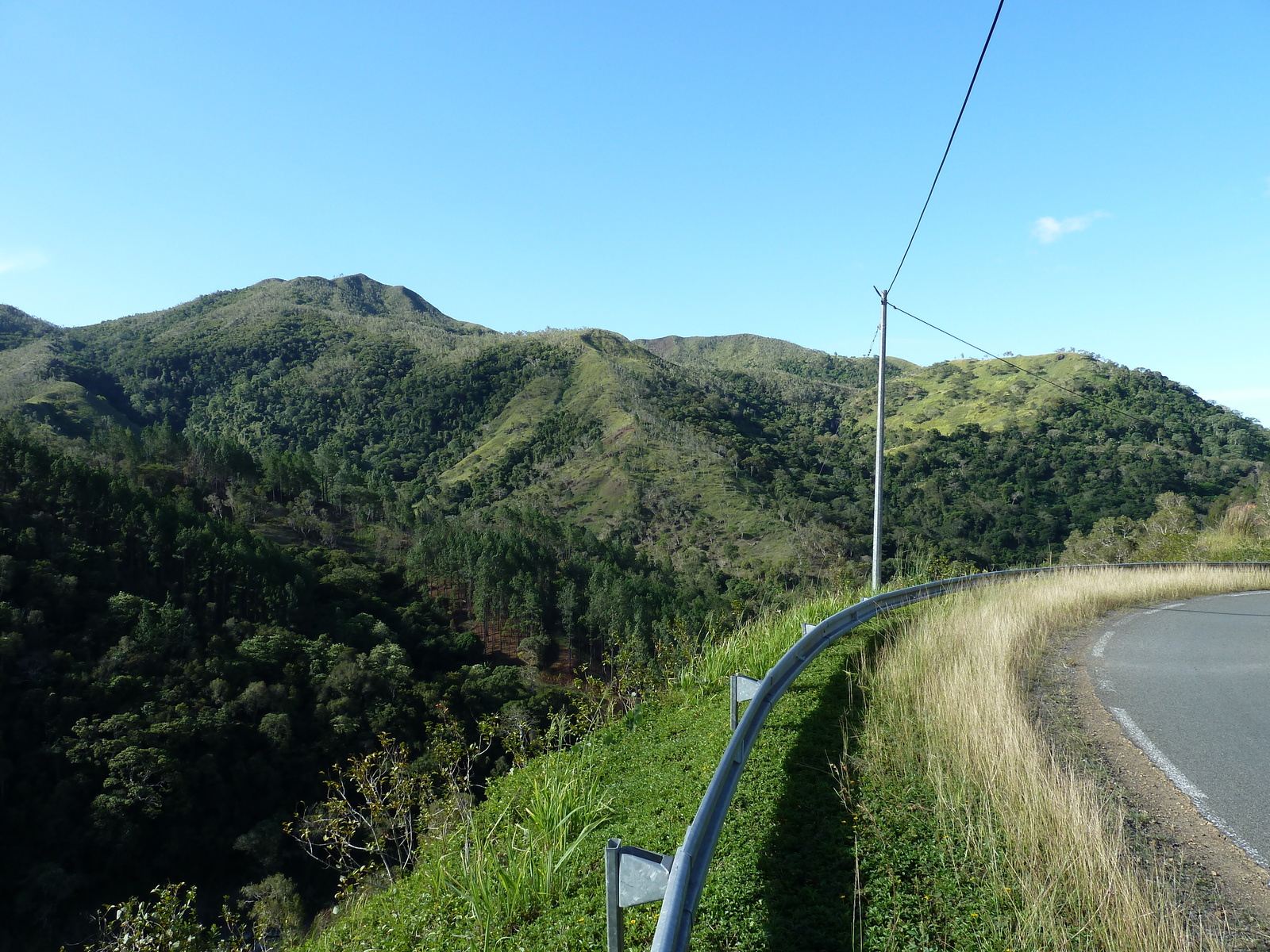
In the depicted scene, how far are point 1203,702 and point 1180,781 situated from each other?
2.22 meters

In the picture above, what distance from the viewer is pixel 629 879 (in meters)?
2.70

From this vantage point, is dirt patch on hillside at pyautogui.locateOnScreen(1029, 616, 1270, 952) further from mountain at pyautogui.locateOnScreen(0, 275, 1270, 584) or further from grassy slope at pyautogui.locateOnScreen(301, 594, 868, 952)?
mountain at pyautogui.locateOnScreen(0, 275, 1270, 584)

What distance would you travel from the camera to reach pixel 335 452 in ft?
464

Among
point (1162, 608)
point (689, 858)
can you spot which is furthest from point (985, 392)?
point (689, 858)

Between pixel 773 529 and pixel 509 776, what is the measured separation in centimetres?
8488

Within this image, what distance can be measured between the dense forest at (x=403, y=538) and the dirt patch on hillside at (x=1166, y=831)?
4138 mm

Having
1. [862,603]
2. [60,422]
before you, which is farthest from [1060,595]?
[60,422]

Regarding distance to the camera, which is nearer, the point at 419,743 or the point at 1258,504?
the point at 1258,504

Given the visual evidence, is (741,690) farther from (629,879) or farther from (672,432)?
(672,432)

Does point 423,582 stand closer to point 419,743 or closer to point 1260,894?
point 419,743

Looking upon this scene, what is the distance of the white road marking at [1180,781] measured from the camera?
3729 mm

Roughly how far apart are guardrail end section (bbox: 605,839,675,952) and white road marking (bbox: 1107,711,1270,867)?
10.1 ft

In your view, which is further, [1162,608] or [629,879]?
[1162,608]

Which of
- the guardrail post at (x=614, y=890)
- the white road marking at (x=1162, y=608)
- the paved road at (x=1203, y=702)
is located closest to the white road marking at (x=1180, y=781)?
the paved road at (x=1203, y=702)
